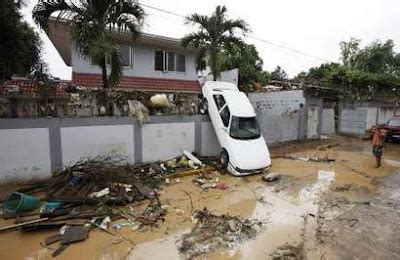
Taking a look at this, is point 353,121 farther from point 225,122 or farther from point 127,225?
point 127,225

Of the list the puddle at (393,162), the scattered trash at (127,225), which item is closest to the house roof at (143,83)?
the scattered trash at (127,225)

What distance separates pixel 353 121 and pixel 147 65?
1459cm

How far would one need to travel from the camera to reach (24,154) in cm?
810

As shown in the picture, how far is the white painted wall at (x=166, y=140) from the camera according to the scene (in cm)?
1048

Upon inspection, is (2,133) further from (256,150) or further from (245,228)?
(256,150)

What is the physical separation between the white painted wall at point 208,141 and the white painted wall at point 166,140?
1.77 ft

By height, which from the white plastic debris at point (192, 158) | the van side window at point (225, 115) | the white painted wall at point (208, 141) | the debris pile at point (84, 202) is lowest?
the debris pile at point (84, 202)

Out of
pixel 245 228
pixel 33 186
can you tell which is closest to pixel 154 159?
pixel 33 186

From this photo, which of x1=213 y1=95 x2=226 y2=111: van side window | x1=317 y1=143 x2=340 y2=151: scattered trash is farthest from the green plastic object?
x1=317 y1=143 x2=340 y2=151: scattered trash

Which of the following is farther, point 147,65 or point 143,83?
point 147,65

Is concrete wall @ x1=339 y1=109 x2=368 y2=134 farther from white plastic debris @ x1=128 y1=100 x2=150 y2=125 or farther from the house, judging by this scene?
white plastic debris @ x1=128 y1=100 x2=150 y2=125

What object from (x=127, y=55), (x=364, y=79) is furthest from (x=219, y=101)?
(x=364, y=79)

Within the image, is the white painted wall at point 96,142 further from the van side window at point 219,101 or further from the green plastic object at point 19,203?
the van side window at point 219,101

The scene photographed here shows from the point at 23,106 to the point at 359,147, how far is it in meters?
16.1
